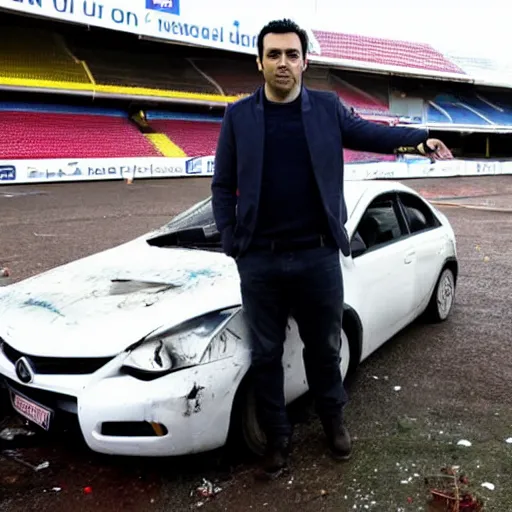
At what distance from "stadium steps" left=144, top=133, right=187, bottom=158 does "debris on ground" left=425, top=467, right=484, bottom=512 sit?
21.9 meters

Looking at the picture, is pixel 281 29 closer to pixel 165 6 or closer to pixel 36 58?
pixel 165 6

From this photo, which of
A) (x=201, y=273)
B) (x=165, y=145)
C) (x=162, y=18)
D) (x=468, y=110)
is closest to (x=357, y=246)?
(x=201, y=273)

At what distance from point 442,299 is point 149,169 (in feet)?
61.6

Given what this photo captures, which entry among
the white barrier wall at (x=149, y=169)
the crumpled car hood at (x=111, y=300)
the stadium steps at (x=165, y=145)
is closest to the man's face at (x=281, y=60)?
the crumpled car hood at (x=111, y=300)

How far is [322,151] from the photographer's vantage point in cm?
247

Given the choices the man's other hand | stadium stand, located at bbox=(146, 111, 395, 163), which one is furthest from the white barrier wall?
the man's other hand

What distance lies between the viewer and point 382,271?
376cm

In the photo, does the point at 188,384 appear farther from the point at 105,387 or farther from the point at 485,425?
the point at 485,425

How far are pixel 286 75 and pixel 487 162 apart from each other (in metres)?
31.5

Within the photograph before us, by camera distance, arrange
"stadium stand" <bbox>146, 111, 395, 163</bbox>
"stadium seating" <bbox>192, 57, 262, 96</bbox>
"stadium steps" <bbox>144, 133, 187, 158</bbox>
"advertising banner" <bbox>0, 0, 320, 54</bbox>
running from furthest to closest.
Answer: "stadium seating" <bbox>192, 57, 262, 96</bbox> < "stadium stand" <bbox>146, 111, 395, 163</bbox> < "stadium steps" <bbox>144, 133, 187, 158</bbox> < "advertising banner" <bbox>0, 0, 320, 54</bbox>

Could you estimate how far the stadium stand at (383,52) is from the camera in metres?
29.5

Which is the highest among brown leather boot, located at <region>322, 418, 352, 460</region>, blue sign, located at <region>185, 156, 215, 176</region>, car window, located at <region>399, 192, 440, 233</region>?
blue sign, located at <region>185, 156, 215, 176</region>

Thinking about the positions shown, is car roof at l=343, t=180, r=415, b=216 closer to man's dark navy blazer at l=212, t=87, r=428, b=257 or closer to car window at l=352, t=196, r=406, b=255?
car window at l=352, t=196, r=406, b=255

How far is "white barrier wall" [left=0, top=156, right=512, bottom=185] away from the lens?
63.4 feet
